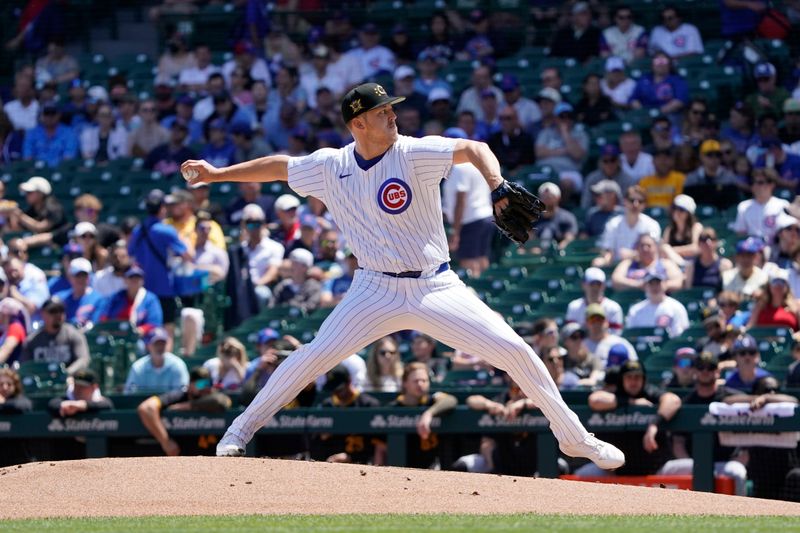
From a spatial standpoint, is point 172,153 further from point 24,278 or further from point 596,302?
point 596,302

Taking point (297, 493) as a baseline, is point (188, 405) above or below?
above

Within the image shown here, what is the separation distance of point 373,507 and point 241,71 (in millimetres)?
10421

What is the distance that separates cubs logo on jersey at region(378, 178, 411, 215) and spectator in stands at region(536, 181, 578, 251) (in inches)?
240

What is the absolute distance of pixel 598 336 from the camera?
10.8 meters

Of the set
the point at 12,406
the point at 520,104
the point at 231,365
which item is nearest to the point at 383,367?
the point at 231,365

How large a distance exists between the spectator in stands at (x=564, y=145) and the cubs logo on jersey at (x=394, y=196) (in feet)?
23.5

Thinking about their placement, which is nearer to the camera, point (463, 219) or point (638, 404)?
point (638, 404)

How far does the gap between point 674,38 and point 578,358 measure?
213 inches

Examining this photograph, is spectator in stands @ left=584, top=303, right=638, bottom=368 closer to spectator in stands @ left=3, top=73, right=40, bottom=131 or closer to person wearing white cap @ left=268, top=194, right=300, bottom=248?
person wearing white cap @ left=268, top=194, right=300, bottom=248

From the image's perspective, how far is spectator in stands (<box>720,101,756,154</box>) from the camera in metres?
13.3

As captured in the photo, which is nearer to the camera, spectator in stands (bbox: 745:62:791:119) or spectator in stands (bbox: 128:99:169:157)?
spectator in stands (bbox: 745:62:791:119)

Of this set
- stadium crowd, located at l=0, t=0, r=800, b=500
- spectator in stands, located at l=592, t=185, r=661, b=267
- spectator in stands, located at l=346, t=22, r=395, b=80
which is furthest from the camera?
spectator in stands, located at l=346, t=22, r=395, b=80

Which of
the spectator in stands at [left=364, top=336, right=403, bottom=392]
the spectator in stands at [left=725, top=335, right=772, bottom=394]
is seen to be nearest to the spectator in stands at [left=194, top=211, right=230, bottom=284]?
the spectator in stands at [left=364, top=336, right=403, bottom=392]

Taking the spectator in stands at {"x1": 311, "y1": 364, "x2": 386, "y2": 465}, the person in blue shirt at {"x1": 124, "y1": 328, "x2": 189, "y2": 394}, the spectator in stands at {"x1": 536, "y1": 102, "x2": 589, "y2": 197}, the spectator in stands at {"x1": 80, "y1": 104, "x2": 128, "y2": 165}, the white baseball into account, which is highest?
the spectator in stands at {"x1": 80, "y1": 104, "x2": 128, "y2": 165}
